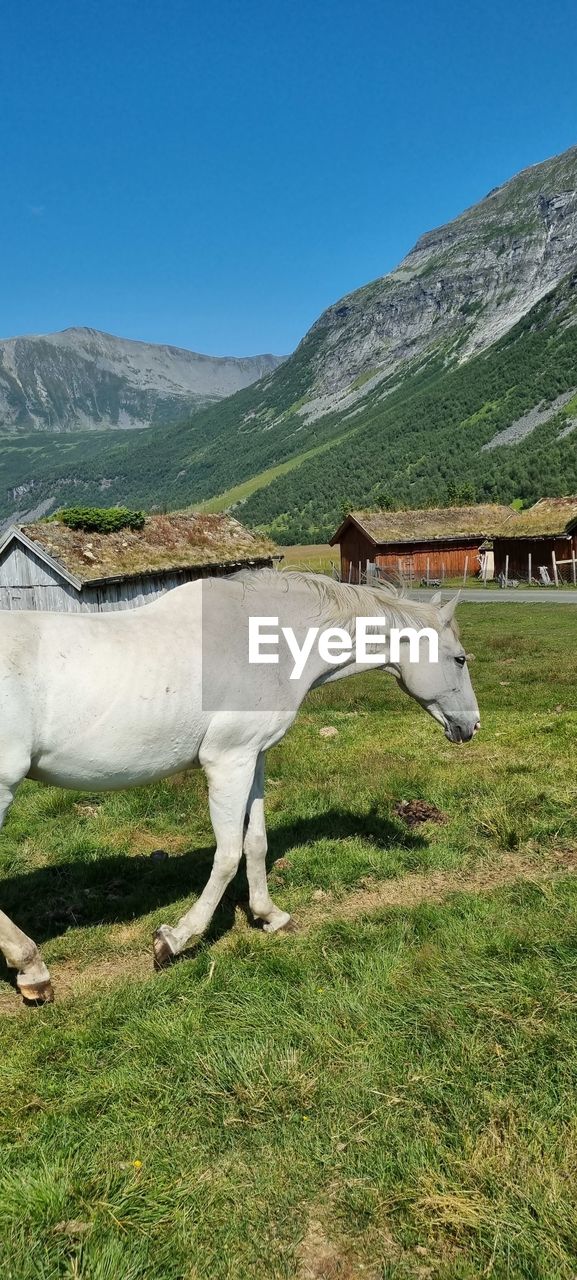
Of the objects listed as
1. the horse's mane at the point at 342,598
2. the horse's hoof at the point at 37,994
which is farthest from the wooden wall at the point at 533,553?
the horse's hoof at the point at 37,994

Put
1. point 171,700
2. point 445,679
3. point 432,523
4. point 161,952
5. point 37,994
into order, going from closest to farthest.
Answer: point 37,994 → point 171,700 → point 161,952 → point 445,679 → point 432,523

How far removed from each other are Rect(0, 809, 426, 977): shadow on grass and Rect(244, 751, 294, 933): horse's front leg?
381 millimetres

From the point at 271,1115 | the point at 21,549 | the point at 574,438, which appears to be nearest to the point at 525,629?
the point at 21,549

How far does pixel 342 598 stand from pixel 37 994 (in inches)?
136

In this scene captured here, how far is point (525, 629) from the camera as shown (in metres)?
23.6

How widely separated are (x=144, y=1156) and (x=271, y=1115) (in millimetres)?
596

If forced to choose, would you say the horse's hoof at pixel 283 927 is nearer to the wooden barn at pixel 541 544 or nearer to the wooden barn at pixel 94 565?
the wooden barn at pixel 94 565

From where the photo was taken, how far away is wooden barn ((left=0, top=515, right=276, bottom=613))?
21812 millimetres

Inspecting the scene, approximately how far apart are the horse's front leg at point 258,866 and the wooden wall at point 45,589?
17.0m

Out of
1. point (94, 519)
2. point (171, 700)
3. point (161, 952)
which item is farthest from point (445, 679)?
point (94, 519)

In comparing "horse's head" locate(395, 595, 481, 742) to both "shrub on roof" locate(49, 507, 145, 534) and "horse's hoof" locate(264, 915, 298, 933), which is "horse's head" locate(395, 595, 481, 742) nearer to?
"horse's hoof" locate(264, 915, 298, 933)

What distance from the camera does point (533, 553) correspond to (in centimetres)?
4878

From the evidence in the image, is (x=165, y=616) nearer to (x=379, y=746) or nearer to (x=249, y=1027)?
(x=249, y=1027)

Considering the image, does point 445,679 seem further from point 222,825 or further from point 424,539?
point 424,539
